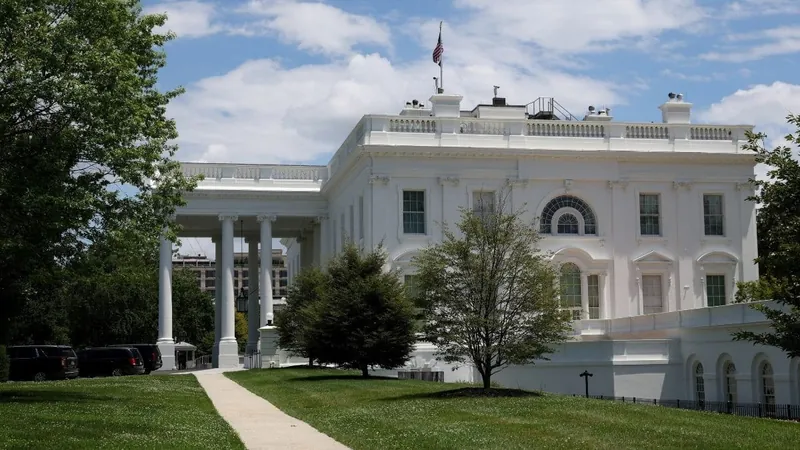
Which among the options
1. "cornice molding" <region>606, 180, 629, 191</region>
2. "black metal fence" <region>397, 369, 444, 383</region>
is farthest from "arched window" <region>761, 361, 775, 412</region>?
"cornice molding" <region>606, 180, 629, 191</region>

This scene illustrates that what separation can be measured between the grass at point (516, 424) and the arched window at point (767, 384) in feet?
36.0

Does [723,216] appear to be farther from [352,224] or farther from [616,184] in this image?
[352,224]

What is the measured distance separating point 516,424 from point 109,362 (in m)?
36.0

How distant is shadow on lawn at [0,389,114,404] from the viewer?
25594 mm

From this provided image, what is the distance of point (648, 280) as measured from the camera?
178ft

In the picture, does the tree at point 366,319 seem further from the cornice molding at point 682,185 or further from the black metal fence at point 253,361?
the cornice molding at point 682,185

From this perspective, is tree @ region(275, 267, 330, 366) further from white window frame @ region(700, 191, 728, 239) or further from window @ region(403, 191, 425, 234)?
white window frame @ region(700, 191, 728, 239)

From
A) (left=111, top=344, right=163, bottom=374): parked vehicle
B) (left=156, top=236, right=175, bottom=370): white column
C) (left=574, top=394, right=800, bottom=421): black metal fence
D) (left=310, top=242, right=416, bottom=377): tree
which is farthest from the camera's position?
(left=156, top=236, right=175, bottom=370): white column

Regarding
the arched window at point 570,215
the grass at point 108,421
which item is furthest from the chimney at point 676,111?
the grass at point 108,421

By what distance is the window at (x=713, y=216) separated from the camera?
55.1 meters

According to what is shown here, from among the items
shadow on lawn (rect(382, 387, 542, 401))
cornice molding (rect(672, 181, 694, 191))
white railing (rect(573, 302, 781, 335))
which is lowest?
shadow on lawn (rect(382, 387, 542, 401))

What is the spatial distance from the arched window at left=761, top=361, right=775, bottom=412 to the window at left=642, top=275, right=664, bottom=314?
18859 mm

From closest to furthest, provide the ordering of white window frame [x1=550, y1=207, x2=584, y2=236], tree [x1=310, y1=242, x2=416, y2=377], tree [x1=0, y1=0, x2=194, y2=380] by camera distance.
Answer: tree [x1=0, y1=0, x2=194, y2=380] < tree [x1=310, y1=242, x2=416, y2=377] < white window frame [x1=550, y1=207, x2=584, y2=236]

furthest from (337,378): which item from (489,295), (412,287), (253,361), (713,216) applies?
(713,216)
